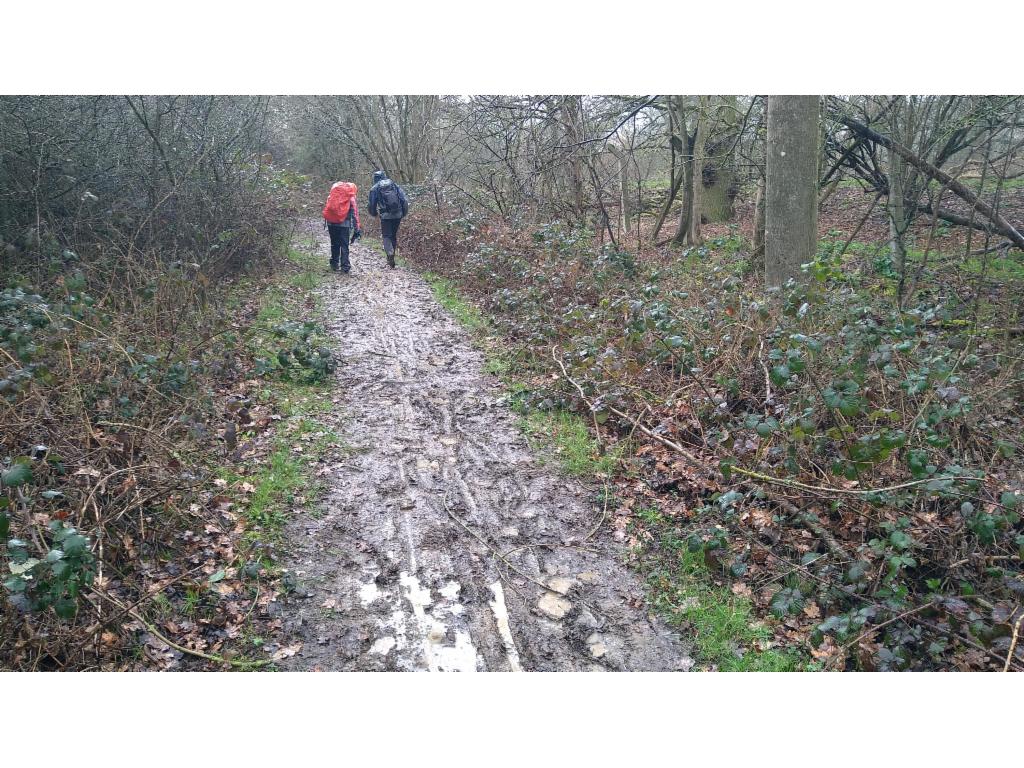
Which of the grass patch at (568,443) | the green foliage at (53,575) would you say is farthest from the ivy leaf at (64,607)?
the grass patch at (568,443)

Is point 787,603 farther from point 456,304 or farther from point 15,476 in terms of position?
point 456,304

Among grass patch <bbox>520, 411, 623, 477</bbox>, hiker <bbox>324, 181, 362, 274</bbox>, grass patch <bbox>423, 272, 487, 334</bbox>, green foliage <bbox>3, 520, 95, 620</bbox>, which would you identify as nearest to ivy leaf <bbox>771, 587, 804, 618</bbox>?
grass patch <bbox>520, 411, 623, 477</bbox>

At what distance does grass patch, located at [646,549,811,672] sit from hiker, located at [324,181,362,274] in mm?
10088

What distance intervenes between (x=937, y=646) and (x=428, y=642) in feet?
8.60

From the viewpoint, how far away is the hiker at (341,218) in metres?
12.4

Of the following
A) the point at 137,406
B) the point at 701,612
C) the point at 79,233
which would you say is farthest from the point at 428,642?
the point at 79,233

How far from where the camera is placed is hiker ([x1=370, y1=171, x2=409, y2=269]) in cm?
1345

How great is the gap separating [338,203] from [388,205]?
4.68ft

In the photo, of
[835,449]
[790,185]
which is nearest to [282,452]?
[835,449]

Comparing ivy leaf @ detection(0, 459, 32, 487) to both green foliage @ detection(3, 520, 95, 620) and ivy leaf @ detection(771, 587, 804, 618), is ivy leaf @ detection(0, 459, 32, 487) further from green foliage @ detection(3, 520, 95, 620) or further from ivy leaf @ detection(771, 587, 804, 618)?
ivy leaf @ detection(771, 587, 804, 618)

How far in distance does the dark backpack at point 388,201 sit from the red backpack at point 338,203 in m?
0.89

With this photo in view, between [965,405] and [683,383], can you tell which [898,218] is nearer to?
[683,383]

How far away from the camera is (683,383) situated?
6055 mm

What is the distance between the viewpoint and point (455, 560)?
14.3 ft
